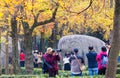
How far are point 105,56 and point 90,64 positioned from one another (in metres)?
1.37

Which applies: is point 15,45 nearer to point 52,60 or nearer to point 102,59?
point 52,60

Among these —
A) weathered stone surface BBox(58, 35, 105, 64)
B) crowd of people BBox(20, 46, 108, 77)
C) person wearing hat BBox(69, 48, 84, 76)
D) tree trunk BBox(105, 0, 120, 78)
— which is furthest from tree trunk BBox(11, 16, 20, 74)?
tree trunk BBox(105, 0, 120, 78)

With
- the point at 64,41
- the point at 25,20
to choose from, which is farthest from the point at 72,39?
the point at 25,20

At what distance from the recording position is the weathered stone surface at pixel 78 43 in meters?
28.2

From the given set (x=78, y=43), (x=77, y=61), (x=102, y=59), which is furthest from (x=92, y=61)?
(x=78, y=43)

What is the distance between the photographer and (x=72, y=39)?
28422mm

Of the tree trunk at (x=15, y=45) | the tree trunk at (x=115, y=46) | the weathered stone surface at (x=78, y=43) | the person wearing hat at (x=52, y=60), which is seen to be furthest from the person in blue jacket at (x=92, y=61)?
the weathered stone surface at (x=78, y=43)

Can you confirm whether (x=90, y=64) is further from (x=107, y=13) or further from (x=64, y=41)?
(x=64, y=41)

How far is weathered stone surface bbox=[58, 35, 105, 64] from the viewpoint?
92.4 ft

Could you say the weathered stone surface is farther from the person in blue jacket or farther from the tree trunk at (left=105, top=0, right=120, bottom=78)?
the tree trunk at (left=105, top=0, right=120, bottom=78)

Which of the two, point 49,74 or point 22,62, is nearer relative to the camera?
point 49,74

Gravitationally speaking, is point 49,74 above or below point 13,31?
below

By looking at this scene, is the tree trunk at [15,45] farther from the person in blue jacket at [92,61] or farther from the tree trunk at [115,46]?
the tree trunk at [115,46]

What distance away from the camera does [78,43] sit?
28.6 metres
